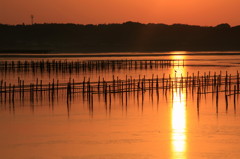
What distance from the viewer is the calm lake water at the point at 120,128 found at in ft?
63.2

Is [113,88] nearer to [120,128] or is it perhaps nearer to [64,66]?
[120,128]

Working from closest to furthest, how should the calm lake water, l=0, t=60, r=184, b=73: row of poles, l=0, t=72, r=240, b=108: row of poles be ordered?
the calm lake water
l=0, t=72, r=240, b=108: row of poles
l=0, t=60, r=184, b=73: row of poles

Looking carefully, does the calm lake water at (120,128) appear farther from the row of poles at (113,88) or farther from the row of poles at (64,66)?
the row of poles at (64,66)

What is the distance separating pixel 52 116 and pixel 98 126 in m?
3.70

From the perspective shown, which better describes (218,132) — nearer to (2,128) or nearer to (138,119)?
(138,119)

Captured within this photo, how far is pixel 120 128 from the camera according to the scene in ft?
78.1

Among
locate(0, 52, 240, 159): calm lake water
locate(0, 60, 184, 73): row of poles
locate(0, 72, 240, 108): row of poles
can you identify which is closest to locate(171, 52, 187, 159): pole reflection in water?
locate(0, 52, 240, 159): calm lake water

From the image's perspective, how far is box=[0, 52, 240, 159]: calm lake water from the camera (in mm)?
19250

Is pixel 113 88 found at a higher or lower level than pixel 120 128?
higher

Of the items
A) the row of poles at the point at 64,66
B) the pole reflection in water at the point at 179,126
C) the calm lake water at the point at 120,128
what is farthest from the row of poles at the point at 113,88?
the row of poles at the point at 64,66

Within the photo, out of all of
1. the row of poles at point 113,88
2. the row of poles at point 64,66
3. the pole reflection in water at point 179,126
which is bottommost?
the pole reflection in water at point 179,126

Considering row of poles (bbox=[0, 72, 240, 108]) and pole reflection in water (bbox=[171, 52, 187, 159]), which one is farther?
row of poles (bbox=[0, 72, 240, 108])

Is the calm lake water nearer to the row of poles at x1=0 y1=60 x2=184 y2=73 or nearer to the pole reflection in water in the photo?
the pole reflection in water

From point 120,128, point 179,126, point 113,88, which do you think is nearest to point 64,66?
point 113,88
